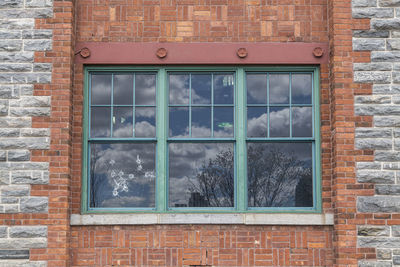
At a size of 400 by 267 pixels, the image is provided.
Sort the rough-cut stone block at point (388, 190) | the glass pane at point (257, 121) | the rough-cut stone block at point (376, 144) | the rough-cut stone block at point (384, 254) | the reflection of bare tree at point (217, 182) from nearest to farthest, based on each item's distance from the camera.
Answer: the rough-cut stone block at point (384, 254) < the rough-cut stone block at point (388, 190) < the rough-cut stone block at point (376, 144) < the reflection of bare tree at point (217, 182) < the glass pane at point (257, 121)

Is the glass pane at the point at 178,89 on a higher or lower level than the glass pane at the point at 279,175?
higher

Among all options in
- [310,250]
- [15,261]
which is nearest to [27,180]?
[15,261]

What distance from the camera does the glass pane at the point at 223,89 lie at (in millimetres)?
8594

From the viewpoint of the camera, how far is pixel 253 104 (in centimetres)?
857

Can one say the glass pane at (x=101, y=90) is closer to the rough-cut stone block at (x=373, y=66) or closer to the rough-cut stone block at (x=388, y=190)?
the rough-cut stone block at (x=373, y=66)

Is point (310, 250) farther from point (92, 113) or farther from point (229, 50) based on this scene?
point (92, 113)

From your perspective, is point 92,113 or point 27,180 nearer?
point 27,180

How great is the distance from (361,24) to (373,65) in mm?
631

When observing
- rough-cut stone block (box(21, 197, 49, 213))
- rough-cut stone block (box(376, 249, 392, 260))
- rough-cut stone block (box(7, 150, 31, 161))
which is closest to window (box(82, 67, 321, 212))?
rough-cut stone block (box(21, 197, 49, 213))

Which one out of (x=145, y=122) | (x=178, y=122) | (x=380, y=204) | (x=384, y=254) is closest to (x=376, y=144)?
(x=380, y=204)

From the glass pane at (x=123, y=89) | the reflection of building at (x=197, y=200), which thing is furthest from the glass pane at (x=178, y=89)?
the reflection of building at (x=197, y=200)

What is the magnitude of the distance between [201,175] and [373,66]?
9.70 ft

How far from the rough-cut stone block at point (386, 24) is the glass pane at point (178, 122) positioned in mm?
3015

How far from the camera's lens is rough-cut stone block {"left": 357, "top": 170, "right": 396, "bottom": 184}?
7980 mm
